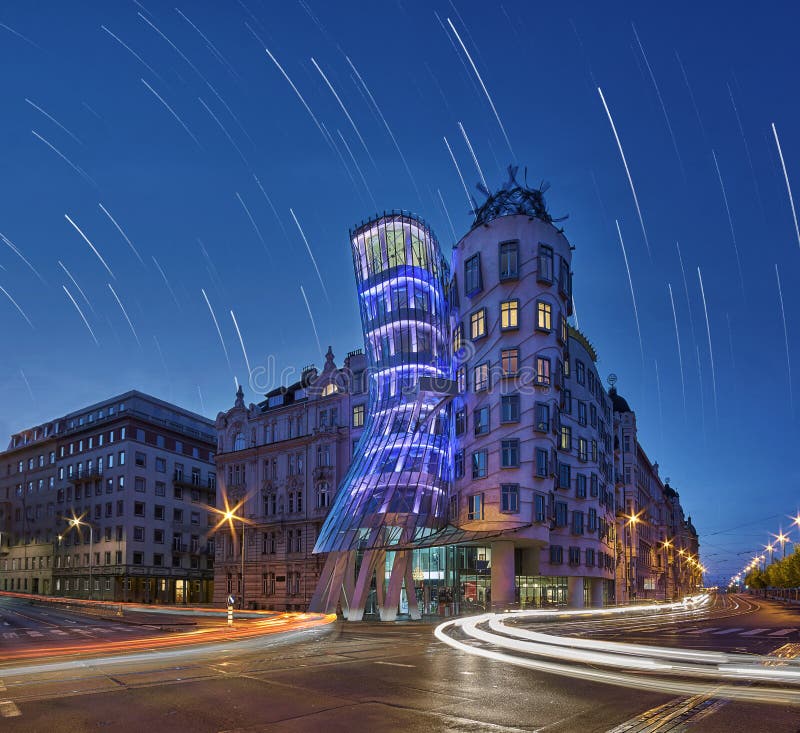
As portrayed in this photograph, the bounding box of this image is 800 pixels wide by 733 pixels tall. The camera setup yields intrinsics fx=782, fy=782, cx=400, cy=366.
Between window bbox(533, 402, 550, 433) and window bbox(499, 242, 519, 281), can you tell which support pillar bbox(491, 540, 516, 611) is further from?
window bbox(499, 242, 519, 281)

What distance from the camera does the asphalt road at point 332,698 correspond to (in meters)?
13.5

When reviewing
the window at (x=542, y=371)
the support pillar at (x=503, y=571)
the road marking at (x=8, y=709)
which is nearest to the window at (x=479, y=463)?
the support pillar at (x=503, y=571)

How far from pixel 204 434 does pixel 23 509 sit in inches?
1236

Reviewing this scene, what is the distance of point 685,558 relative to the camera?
7761 inches

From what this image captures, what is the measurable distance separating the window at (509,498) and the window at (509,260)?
15.5 metres

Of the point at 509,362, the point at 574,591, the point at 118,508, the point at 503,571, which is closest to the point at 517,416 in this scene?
the point at 509,362

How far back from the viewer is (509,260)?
2331 inches

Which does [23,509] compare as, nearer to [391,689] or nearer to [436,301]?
[436,301]

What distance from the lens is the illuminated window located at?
59781mm

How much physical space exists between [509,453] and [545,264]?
14637 millimetres

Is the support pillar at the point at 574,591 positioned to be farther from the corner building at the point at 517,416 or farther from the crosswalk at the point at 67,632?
the crosswalk at the point at 67,632

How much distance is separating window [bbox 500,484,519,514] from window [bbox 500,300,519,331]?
1160cm

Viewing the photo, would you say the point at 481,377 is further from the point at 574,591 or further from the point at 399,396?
the point at 574,591

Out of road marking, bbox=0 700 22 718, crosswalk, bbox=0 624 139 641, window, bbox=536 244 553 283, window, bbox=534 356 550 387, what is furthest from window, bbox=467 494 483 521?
road marking, bbox=0 700 22 718
